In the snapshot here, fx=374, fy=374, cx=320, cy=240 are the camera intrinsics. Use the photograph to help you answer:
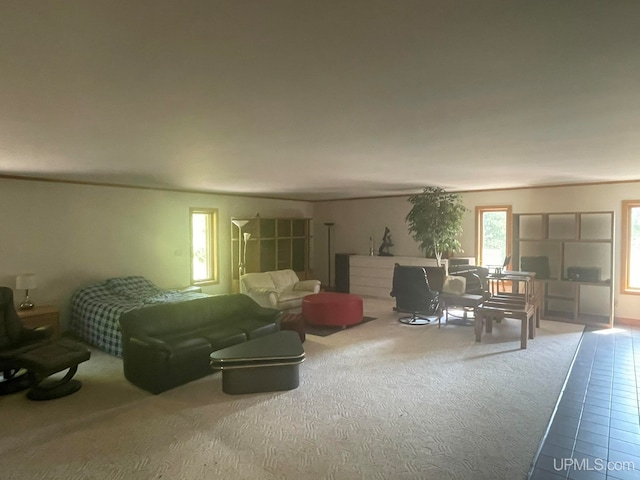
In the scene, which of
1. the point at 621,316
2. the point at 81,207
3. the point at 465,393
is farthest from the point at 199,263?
the point at 621,316

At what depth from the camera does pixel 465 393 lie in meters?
3.48

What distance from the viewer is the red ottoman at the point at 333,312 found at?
18.4 feet

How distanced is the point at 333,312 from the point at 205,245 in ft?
10.6

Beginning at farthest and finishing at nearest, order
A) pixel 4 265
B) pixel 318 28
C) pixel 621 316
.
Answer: pixel 621 316 → pixel 4 265 → pixel 318 28

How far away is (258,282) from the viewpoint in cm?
670

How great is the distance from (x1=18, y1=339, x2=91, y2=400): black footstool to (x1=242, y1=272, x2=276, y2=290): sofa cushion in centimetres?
310

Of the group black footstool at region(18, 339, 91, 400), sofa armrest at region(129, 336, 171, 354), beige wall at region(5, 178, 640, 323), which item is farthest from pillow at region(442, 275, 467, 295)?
black footstool at region(18, 339, 91, 400)

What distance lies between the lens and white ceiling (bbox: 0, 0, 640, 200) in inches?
49.6

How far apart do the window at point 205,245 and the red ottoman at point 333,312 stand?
8.28 feet

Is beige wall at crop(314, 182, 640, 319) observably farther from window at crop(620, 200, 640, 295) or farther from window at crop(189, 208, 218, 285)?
window at crop(189, 208, 218, 285)

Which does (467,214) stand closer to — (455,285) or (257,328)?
(455,285)

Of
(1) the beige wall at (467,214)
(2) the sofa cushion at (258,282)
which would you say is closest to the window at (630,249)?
(1) the beige wall at (467,214)

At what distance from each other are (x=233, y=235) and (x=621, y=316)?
6.93 m

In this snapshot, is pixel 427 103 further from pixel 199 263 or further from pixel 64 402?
pixel 199 263
